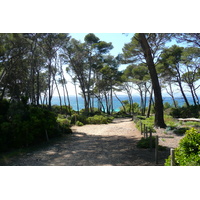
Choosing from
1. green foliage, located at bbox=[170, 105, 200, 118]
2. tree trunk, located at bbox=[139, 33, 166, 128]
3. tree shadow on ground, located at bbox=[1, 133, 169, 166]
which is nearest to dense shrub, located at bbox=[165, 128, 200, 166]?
tree shadow on ground, located at bbox=[1, 133, 169, 166]

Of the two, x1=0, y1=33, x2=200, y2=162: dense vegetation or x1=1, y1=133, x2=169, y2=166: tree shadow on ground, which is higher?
x1=0, y1=33, x2=200, y2=162: dense vegetation

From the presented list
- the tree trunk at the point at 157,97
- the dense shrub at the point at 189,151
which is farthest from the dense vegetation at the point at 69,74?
the dense shrub at the point at 189,151

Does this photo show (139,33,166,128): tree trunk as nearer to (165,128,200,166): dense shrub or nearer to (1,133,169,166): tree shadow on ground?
(1,133,169,166): tree shadow on ground

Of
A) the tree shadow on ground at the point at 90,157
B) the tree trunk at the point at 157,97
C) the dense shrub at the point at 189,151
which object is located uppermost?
the tree trunk at the point at 157,97

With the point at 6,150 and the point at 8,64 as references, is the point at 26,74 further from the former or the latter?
the point at 6,150

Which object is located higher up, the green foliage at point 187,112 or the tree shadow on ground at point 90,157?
the green foliage at point 187,112

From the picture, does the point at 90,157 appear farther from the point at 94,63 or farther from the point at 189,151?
the point at 94,63

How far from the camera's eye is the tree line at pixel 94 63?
680cm

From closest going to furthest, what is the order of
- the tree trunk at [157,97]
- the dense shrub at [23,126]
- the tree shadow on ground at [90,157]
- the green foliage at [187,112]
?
the tree shadow on ground at [90,157] < the dense shrub at [23,126] < the tree trunk at [157,97] < the green foliage at [187,112]

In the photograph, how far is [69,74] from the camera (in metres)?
15.9

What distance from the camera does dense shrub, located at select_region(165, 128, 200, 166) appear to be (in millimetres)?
2270

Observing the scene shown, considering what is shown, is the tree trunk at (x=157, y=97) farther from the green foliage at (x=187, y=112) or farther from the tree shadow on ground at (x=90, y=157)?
the green foliage at (x=187, y=112)
